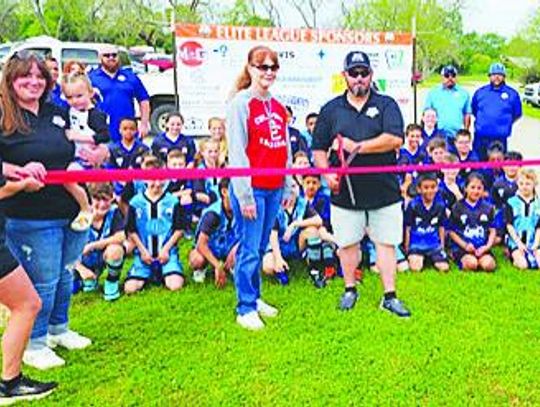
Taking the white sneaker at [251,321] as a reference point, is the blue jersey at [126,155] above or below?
above

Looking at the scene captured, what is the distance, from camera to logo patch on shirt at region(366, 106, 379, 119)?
4.43 m

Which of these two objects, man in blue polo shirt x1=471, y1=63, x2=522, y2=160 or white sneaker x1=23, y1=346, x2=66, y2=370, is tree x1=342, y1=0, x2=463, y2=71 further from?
white sneaker x1=23, y1=346, x2=66, y2=370

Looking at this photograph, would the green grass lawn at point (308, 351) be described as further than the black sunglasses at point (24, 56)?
Yes

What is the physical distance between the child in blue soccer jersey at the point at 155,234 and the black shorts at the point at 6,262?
2.19 meters

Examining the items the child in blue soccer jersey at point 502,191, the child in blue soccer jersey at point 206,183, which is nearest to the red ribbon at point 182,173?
the child in blue soccer jersey at point 502,191

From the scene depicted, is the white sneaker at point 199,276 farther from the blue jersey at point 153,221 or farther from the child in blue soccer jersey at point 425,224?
the child in blue soccer jersey at point 425,224

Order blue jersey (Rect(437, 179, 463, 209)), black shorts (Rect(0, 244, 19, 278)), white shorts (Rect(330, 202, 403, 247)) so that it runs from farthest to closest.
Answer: blue jersey (Rect(437, 179, 463, 209)) < white shorts (Rect(330, 202, 403, 247)) < black shorts (Rect(0, 244, 19, 278))

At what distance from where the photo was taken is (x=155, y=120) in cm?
1508

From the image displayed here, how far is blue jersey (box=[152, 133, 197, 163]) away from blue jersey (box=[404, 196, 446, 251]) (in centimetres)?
235

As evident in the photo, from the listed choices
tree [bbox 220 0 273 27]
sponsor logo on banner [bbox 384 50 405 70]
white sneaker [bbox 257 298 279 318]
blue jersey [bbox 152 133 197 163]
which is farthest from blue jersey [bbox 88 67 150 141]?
tree [bbox 220 0 273 27]

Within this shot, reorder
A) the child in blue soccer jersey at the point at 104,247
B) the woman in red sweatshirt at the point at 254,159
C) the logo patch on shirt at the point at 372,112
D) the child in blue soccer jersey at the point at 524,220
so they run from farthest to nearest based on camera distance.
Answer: the child in blue soccer jersey at the point at 524,220 → the child in blue soccer jersey at the point at 104,247 → the logo patch on shirt at the point at 372,112 → the woman in red sweatshirt at the point at 254,159

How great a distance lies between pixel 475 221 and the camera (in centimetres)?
596

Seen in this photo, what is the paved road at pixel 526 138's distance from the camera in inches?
528

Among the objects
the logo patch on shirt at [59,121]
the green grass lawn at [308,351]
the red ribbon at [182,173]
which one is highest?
the logo patch on shirt at [59,121]
